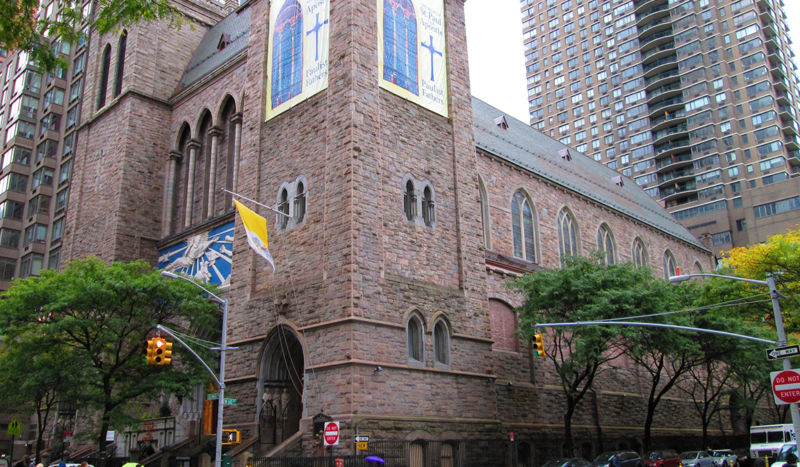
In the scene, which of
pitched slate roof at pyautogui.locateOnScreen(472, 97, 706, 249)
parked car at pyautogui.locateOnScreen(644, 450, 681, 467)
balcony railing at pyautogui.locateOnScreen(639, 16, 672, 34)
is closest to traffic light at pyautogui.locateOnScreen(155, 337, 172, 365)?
parked car at pyautogui.locateOnScreen(644, 450, 681, 467)

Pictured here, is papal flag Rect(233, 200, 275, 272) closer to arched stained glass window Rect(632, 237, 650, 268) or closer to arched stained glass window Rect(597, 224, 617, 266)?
arched stained glass window Rect(597, 224, 617, 266)

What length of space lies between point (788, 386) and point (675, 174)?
79359 mm

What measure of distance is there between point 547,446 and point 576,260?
8.66 m

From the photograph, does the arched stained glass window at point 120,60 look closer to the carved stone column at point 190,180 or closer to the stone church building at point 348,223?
the stone church building at point 348,223

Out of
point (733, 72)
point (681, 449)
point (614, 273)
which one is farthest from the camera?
point (733, 72)

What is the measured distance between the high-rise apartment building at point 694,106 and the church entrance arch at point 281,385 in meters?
62.7

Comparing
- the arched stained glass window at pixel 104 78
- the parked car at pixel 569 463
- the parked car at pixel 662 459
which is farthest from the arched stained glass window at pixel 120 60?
the parked car at pixel 662 459

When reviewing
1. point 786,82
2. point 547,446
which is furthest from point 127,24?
point 786,82

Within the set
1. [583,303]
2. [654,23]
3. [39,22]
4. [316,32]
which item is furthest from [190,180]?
[654,23]

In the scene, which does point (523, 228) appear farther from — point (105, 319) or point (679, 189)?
point (679, 189)

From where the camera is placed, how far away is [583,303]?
30.6 metres

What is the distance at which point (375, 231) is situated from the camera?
87.6 ft

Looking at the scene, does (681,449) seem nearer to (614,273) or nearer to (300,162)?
(614,273)

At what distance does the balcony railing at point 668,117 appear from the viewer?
305 ft
